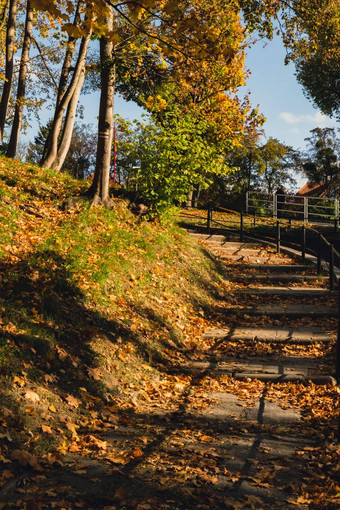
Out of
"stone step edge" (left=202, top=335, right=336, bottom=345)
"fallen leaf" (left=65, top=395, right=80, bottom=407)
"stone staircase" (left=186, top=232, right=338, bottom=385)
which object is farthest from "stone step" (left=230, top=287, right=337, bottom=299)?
"fallen leaf" (left=65, top=395, right=80, bottom=407)

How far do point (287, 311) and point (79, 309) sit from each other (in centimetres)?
504

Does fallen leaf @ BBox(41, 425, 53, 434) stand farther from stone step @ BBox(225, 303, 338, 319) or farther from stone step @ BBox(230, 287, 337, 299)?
stone step @ BBox(230, 287, 337, 299)

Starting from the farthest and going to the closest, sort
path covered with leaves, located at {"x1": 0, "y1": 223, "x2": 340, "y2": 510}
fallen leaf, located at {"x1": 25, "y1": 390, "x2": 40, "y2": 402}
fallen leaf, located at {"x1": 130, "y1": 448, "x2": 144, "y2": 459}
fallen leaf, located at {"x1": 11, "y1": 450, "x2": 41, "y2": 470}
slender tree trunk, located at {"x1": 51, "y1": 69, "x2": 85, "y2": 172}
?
1. slender tree trunk, located at {"x1": 51, "y1": 69, "x2": 85, "y2": 172}
2. fallen leaf, located at {"x1": 25, "y1": 390, "x2": 40, "y2": 402}
3. fallen leaf, located at {"x1": 130, "y1": 448, "x2": 144, "y2": 459}
4. fallen leaf, located at {"x1": 11, "y1": 450, "x2": 41, "y2": 470}
5. path covered with leaves, located at {"x1": 0, "y1": 223, "x2": 340, "y2": 510}

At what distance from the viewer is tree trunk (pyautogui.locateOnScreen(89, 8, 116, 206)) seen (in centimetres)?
1195

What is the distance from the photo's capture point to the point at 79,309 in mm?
7355

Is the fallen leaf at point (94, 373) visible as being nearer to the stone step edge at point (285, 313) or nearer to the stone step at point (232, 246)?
the stone step edge at point (285, 313)

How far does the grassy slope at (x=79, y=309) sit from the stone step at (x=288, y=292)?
39.7 inches

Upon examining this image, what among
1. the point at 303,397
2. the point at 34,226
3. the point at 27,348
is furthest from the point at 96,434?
the point at 34,226

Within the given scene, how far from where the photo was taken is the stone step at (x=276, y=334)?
29.6 ft

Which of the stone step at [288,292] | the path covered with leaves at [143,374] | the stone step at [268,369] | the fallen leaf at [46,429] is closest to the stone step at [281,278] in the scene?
the stone step at [288,292]

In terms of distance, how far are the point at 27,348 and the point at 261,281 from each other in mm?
8746

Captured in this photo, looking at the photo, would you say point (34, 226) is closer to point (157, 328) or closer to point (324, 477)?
point (157, 328)

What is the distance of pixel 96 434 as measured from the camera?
488cm

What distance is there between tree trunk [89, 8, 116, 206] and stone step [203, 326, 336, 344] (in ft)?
14.9
